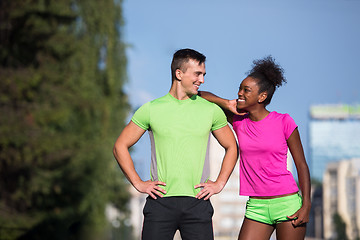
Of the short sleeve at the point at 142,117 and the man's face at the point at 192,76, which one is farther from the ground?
the man's face at the point at 192,76

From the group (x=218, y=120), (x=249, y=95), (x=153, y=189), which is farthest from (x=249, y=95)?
(x=153, y=189)

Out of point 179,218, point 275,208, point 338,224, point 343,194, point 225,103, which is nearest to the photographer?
point 179,218

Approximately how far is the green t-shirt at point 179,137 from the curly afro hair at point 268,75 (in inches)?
17.8

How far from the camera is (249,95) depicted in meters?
4.85

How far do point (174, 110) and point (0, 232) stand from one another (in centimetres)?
1212

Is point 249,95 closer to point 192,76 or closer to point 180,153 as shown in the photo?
point 192,76

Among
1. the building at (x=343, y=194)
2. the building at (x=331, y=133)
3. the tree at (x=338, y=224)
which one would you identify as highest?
the building at (x=331, y=133)

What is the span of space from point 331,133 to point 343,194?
77321 millimetres

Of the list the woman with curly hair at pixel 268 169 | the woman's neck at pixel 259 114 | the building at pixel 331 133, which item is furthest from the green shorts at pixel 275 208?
the building at pixel 331 133

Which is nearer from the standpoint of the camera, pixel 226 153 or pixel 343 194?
pixel 226 153

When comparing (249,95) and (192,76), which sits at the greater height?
(192,76)

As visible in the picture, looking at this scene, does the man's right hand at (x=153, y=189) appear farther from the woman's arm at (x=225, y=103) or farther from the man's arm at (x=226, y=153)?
the woman's arm at (x=225, y=103)

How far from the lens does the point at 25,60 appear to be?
17.6 m

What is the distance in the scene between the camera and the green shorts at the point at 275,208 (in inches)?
185
